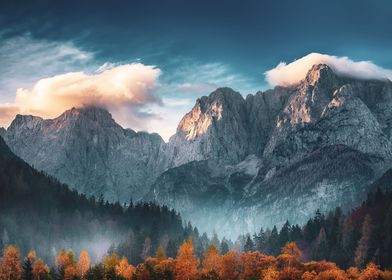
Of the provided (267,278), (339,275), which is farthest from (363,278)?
(267,278)

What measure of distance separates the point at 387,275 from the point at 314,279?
2129 cm

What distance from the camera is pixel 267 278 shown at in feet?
655

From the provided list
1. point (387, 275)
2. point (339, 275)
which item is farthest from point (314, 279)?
point (387, 275)

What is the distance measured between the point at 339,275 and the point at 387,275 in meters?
14.2

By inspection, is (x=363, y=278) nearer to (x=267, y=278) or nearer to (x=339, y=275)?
(x=339, y=275)

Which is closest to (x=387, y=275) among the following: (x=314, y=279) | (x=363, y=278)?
(x=363, y=278)

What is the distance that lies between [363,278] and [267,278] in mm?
27718

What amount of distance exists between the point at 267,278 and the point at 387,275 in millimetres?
35027

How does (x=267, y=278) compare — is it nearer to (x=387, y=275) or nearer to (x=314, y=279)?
(x=314, y=279)

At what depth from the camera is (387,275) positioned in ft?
655

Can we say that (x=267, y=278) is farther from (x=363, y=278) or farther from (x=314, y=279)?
(x=363, y=278)

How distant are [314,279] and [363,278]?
46.0 feet

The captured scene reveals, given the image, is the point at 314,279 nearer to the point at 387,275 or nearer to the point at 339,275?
the point at 339,275

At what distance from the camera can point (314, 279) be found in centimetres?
19988
